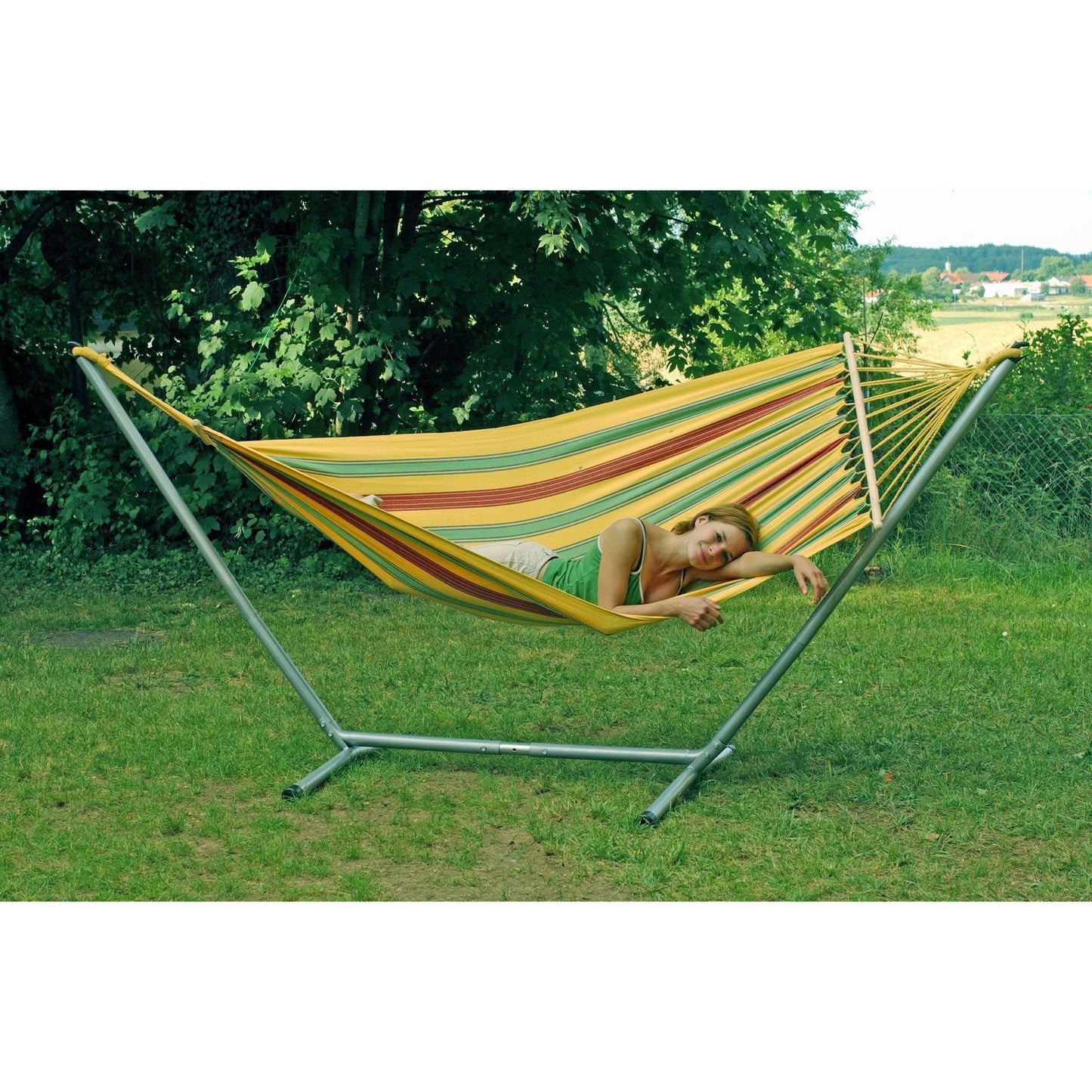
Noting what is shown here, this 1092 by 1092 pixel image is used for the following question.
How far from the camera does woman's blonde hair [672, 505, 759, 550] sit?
3.23 metres

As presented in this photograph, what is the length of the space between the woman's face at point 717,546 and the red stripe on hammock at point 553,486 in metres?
0.34

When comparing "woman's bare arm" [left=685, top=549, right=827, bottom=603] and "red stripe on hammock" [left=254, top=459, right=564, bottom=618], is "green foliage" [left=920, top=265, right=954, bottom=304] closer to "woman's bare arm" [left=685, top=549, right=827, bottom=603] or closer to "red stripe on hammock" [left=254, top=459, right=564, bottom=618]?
"woman's bare arm" [left=685, top=549, right=827, bottom=603]

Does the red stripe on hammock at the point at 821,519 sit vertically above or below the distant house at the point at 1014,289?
below

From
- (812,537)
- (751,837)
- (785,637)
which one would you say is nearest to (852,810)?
(751,837)

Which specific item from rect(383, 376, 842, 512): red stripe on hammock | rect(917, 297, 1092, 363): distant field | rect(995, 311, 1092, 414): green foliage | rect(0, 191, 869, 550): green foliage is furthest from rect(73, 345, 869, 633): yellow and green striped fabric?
rect(917, 297, 1092, 363): distant field

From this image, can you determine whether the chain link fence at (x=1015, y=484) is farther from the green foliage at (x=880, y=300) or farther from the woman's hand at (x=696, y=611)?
the woman's hand at (x=696, y=611)

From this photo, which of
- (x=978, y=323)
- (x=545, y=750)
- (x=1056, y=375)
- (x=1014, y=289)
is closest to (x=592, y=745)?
(x=545, y=750)

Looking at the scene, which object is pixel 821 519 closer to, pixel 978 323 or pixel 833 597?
pixel 833 597

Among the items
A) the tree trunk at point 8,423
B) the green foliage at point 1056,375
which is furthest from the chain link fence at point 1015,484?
the tree trunk at point 8,423

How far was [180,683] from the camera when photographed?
441 centimetres

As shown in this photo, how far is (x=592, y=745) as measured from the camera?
343cm

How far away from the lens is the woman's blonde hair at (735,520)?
10.6 ft

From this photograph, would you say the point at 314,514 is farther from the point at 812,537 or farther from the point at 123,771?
the point at 812,537

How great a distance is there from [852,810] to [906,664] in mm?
1439
